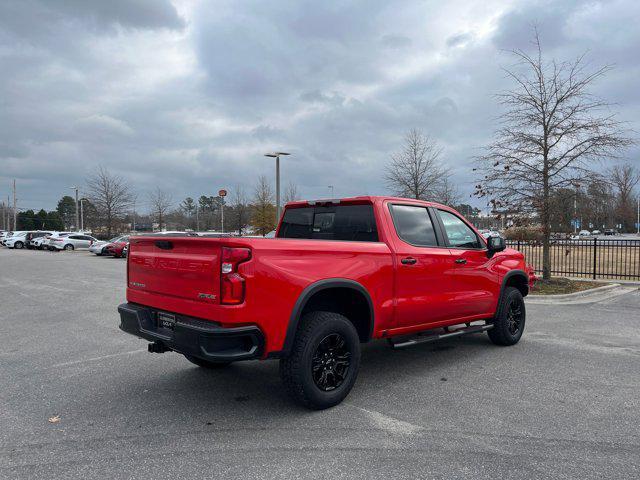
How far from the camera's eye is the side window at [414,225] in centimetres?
507

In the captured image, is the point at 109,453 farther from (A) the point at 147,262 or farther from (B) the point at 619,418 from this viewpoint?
(B) the point at 619,418

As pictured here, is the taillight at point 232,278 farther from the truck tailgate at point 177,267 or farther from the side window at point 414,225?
the side window at point 414,225

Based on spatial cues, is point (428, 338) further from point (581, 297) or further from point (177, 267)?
point (581, 297)

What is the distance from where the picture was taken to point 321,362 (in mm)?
4137

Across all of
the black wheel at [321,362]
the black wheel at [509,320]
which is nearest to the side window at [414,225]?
the black wheel at [321,362]

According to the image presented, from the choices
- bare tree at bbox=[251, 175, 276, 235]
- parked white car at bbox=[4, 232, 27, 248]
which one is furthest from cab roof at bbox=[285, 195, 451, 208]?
parked white car at bbox=[4, 232, 27, 248]

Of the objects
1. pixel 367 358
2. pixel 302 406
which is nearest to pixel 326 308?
pixel 302 406

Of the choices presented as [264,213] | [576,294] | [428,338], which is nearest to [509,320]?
[428,338]

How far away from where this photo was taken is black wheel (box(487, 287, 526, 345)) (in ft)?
20.5

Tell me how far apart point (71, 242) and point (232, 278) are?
39.2 m

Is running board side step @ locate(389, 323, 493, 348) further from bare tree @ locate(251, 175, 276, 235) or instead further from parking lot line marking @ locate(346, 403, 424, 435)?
bare tree @ locate(251, 175, 276, 235)

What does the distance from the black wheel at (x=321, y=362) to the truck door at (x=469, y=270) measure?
5.82 ft

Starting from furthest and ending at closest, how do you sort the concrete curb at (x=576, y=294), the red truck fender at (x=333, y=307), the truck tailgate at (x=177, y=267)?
the concrete curb at (x=576, y=294), the red truck fender at (x=333, y=307), the truck tailgate at (x=177, y=267)

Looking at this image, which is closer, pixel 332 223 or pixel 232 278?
pixel 232 278
